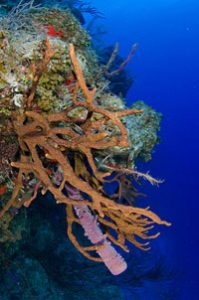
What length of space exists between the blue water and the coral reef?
7620 mm

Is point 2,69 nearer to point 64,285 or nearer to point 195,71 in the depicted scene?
point 64,285

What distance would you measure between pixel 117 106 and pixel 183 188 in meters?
31.5

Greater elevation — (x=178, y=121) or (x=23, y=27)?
(x=178, y=121)

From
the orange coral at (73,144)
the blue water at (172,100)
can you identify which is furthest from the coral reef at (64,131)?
the blue water at (172,100)

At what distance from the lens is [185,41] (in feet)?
276

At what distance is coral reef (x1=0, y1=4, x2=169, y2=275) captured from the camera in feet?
7.29

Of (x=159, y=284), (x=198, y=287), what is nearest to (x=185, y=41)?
(x=198, y=287)

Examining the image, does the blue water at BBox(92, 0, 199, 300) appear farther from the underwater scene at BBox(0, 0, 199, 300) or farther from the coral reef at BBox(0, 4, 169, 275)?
the coral reef at BBox(0, 4, 169, 275)

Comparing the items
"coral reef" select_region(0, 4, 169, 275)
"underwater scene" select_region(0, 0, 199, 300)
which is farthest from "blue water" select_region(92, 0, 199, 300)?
"coral reef" select_region(0, 4, 169, 275)

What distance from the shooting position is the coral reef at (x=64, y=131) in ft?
7.29

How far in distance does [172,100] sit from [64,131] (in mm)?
63840

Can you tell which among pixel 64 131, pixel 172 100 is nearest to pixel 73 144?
pixel 64 131

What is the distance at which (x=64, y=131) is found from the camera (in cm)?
229

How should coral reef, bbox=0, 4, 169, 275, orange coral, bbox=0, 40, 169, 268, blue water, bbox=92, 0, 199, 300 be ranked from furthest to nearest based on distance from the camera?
1. blue water, bbox=92, 0, 199, 300
2. coral reef, bbox=0, 4, 169, 275
3. orange coral, bbox=0, 40, 169, 268
